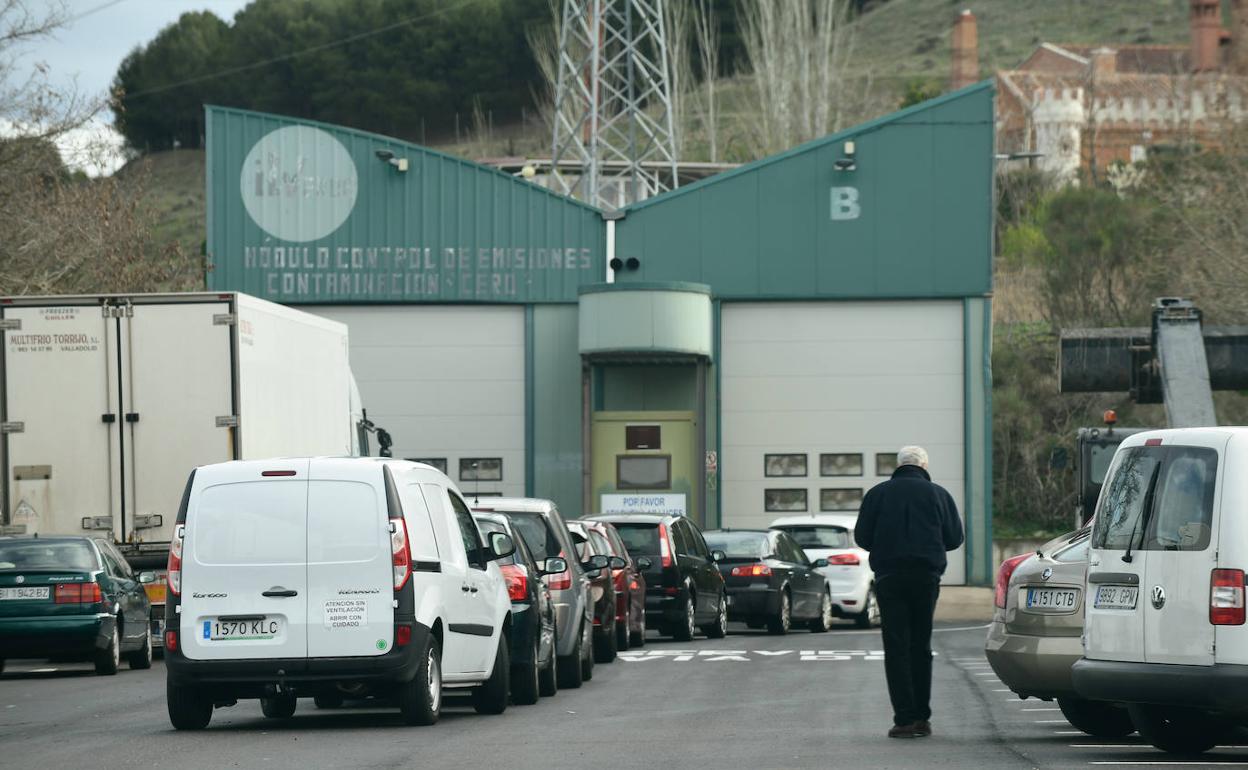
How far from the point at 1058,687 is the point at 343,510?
179 inches

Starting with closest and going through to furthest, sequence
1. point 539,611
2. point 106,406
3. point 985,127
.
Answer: point 539,611 → point 106,406 → point 985,127

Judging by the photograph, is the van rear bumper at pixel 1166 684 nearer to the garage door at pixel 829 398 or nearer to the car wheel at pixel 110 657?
the car wheel at pixel 110 657

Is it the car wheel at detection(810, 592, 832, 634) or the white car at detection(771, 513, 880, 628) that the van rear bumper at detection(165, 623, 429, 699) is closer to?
the car wheel at detection(810, 592, 832, 634)

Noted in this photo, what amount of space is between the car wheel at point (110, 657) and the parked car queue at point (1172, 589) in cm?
1174

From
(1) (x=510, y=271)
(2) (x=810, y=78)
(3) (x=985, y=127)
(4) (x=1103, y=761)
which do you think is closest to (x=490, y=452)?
(1) (x=510, y=271)

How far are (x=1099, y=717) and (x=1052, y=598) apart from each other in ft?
2.61

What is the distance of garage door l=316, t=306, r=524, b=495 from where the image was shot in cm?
3538

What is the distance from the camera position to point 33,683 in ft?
63.6

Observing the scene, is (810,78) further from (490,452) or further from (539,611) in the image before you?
(539,611)

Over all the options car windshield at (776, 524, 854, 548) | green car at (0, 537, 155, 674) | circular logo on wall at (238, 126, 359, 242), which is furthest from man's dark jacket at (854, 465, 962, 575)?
circular logo on wall at (238, 126, 359, 242)

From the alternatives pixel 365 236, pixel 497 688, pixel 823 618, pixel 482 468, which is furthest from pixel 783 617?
pixel 365 236

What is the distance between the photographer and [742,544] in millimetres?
26312

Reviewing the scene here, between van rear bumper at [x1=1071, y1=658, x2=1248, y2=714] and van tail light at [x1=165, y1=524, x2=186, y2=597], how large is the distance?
17.9 ft

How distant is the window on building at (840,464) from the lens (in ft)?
114
